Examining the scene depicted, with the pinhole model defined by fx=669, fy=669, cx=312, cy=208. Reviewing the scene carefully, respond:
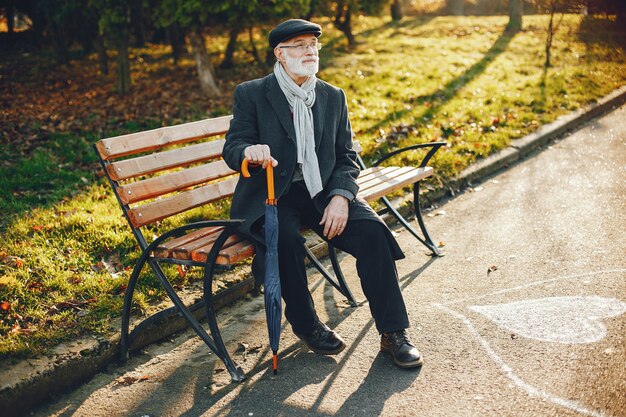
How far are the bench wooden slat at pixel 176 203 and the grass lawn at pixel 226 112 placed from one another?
56cm

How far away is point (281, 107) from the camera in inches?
156

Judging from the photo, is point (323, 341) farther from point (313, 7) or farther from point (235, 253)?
point (313, 7)

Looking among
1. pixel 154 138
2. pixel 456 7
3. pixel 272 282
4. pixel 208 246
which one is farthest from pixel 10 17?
pixel 456 7

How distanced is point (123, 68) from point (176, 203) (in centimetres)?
625

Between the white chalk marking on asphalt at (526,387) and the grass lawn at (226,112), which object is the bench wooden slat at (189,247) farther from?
the white chalk marking on asphalt at (526,387)

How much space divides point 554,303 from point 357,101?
5.81 m

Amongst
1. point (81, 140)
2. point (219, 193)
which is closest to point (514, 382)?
point (219, 193)

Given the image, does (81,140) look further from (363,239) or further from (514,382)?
(514,382)

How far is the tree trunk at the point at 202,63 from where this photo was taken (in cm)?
953

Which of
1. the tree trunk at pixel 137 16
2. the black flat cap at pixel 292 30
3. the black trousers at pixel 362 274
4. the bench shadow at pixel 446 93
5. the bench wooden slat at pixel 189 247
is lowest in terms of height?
the bench shadow at pixel 446 93

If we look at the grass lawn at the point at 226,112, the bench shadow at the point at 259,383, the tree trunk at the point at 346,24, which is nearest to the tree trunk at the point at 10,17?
the grass lawn at the point at 226,112

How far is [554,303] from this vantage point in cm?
414

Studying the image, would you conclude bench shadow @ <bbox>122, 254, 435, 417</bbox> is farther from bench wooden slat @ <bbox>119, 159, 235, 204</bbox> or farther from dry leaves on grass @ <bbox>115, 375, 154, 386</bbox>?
bench wooden slat @ <bbox>119, 159, 235, 204</bbox>

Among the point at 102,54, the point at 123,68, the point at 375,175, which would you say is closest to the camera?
the point at 375,175
